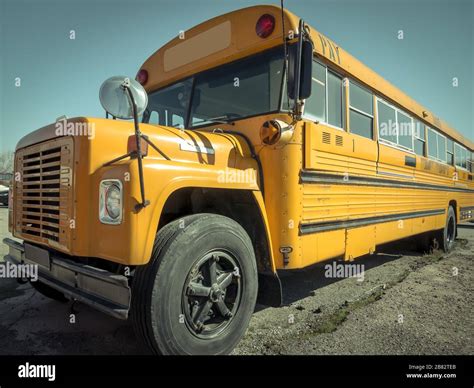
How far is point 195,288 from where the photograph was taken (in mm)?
2182

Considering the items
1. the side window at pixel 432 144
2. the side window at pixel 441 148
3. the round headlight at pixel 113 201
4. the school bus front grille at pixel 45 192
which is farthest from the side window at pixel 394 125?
the school bus front grille at pixel 45 192

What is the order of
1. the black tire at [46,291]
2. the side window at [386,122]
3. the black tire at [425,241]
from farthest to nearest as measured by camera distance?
the black tire at [425,241] < the side window at [386,122] < the black tire at [46,291]

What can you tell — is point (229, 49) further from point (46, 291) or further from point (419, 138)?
point (419, 138)

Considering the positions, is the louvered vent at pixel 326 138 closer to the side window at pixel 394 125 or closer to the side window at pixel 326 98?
the side window at pixel 326 98

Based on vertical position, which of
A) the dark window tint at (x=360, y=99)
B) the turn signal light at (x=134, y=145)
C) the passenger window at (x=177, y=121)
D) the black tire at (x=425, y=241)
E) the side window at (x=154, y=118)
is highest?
the dark window tint at (x=360, y=99)

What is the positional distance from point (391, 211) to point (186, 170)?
344 centimetres

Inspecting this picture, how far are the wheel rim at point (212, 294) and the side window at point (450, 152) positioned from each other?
6.59 m

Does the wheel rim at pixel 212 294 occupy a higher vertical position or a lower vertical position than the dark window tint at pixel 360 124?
lower

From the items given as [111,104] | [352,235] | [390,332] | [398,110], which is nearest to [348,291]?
[352,235]

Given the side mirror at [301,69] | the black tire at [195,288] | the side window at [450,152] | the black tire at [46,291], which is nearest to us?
the black tire at [195,288]

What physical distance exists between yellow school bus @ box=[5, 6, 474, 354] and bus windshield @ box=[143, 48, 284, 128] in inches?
0.5

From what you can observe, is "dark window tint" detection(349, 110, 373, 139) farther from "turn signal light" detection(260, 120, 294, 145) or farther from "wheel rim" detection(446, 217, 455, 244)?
"wheel rim" detection(446, 217, 455, 244)

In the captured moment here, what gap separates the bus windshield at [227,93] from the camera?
9.85ft

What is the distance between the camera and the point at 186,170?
2.18m
